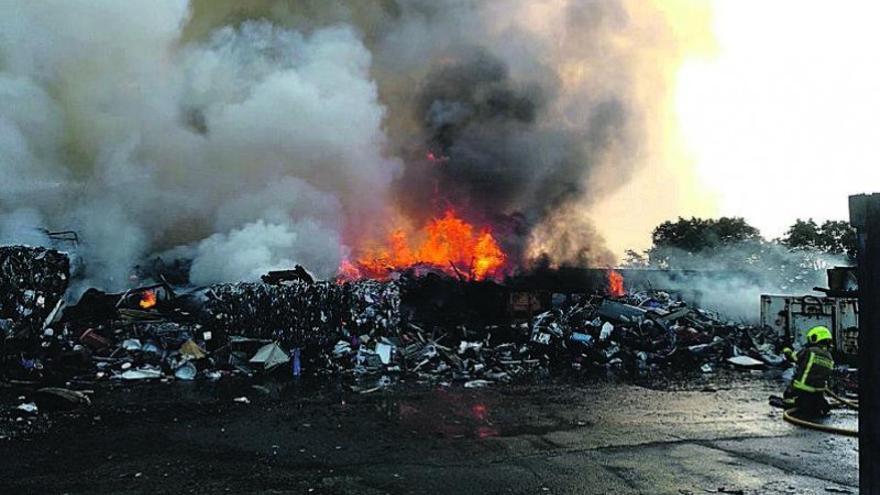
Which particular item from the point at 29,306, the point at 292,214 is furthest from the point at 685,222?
the point at 29,306

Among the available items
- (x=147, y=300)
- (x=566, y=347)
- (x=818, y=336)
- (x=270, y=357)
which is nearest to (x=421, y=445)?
(x=818, y=336)

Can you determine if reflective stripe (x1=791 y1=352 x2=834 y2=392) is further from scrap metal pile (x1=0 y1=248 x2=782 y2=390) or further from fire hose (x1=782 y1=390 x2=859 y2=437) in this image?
scrap metal pile (x1=0 y1=248 x2=782 y2=390)

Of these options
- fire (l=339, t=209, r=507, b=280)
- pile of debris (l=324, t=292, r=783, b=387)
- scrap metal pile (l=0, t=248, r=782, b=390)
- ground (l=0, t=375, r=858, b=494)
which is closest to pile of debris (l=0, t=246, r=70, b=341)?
scrap metal pile (l=0, t=248, r=782, b=390)

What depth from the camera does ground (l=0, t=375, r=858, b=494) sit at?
5055 millimetres

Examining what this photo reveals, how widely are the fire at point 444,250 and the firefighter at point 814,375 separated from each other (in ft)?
44.6

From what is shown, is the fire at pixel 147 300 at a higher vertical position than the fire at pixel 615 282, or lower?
lower

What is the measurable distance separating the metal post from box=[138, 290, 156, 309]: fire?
49.5 feet

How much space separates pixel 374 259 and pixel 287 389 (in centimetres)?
1191

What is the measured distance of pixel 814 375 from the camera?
7.49m

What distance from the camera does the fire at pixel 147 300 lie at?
14533 mm

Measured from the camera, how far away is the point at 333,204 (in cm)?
2209

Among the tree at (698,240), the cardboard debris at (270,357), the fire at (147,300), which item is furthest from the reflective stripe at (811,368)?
the tree at (698,240)

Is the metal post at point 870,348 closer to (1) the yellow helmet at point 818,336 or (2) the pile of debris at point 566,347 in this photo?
(1) the yellow helmet at point 818,336

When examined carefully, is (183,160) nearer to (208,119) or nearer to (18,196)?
(208,119)
